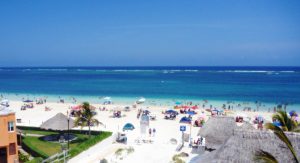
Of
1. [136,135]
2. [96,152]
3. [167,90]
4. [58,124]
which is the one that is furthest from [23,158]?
[167,90]

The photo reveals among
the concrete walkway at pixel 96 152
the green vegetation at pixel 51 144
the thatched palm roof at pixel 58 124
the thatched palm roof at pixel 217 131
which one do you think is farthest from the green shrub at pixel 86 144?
the thatched palm roof at pixel 217 131

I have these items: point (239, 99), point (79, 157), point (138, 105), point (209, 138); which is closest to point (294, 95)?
point (239, 99)

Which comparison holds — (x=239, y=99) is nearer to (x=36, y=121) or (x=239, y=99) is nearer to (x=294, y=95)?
(x=294, y=95)

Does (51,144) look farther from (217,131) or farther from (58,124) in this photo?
(217,131)

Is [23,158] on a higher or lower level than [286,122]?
lower

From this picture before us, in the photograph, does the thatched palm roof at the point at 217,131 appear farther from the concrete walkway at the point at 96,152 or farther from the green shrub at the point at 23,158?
the green shrub at the point at 23,158

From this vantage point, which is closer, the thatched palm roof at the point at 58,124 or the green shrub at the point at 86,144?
the green shrub at the point at 86,144
